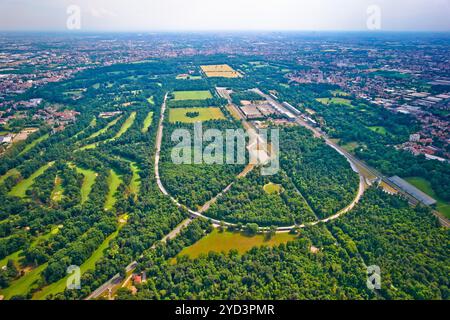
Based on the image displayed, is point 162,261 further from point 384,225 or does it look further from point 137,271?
point 384,225

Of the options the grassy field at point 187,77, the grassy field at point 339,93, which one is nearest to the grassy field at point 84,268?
the grassy field at point 339,93

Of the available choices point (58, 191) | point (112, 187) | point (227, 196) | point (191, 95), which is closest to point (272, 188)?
point (227, 196)

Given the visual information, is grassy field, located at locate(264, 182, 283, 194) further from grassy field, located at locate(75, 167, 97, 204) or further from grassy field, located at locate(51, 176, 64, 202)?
grassy field, located at locate(51, 176, 64, 202)

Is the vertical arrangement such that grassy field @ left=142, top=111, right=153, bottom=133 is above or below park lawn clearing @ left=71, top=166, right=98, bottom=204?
above

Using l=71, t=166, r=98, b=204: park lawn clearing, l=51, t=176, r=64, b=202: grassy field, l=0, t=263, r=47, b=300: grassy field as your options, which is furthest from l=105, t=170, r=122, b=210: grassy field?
l=0, t=263, r=47, b=300: grassy field

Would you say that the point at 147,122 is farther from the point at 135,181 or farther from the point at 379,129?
the point at 379,129
